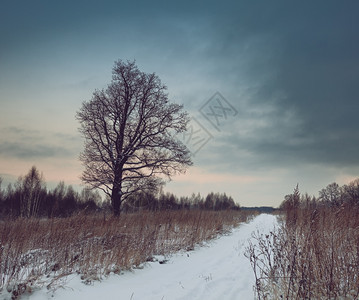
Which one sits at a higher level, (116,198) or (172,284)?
(116,198)

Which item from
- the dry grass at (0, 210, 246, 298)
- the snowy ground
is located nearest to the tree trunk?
the dry grass at (0, 210, 246, 298)

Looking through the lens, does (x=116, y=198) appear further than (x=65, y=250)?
Yes

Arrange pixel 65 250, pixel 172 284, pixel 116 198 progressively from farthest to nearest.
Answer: pixel 116 198 < pixel 65 250 < pixel 172 284

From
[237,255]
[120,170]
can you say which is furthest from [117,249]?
[120,170]

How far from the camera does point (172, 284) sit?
16.7 feet

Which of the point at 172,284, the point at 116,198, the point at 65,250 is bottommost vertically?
the point at 172,284

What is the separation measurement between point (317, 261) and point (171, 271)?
11.3 feet

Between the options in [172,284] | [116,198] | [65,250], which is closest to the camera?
[172,284]

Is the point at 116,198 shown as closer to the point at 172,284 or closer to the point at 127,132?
the point at 127,132

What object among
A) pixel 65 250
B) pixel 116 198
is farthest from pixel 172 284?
pixel 116 198

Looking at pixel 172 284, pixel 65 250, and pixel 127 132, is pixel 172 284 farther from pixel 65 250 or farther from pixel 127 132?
pixel 127 132

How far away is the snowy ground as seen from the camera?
170 inches

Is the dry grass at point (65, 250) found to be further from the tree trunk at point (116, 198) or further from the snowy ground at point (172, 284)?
the tree trunk at point (116, 198)

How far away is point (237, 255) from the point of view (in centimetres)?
815
